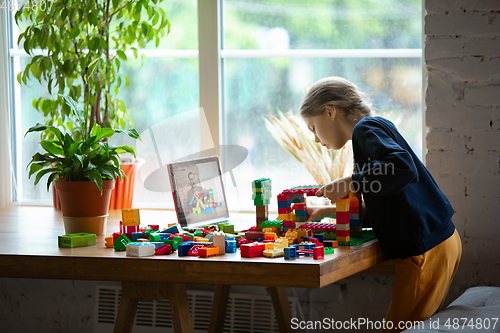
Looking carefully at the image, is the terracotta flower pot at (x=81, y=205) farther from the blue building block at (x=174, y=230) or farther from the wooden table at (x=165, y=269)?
the blue building block at (x=174, y=230)

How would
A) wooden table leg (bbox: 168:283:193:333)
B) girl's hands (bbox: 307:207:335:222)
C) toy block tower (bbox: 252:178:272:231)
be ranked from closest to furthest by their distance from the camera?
wooden table leg (bbox: 168:283:193:333), toy block tower (bbox: 252:178:272:231), girl's hands (bbox: 307:207:335:222)

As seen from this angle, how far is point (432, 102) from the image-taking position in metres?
1.85

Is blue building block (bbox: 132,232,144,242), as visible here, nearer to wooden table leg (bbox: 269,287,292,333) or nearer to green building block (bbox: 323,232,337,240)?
green building block (bbox: 323,232,337,240)

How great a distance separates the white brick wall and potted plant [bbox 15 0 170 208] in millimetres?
1225

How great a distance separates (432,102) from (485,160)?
0.30 metres

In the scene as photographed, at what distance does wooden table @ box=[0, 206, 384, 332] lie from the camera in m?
1.12

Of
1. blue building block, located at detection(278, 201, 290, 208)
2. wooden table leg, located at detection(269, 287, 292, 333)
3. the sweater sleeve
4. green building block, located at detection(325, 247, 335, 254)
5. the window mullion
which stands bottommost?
wooden table leg, located at detection(269, 287, 292, 333)

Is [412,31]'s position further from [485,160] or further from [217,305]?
[217,305]

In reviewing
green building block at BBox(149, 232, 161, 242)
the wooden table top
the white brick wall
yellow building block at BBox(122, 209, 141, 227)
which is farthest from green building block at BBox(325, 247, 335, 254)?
the white brick wall

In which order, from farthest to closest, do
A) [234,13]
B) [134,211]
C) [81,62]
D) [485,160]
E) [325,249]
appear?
[234,13] < [81,62] < [485,160] < [134,211] < [325,249]

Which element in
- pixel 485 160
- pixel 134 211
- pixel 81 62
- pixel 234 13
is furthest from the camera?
pixel 234 13

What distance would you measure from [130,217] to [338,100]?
0.76m

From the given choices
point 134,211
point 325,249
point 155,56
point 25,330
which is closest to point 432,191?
point 325,249

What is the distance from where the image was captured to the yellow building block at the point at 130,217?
4.65 feet
